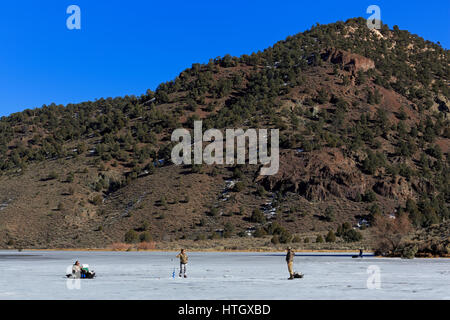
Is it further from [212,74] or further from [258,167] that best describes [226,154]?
[212,74]

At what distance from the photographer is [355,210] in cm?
7919

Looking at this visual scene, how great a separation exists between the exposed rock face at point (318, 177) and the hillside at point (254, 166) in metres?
0.19

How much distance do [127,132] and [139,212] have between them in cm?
3056

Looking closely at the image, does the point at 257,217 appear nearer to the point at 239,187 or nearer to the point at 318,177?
the point at 239,187

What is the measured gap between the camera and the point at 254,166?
90875 mm

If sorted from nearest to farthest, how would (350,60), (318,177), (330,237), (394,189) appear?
(330,237) < (394,189) < (318,177) < (350,60)

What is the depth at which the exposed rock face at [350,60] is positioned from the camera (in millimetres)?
117125

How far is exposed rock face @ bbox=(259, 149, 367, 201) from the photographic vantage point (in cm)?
8281

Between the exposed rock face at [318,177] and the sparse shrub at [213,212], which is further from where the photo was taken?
the exposed rock face at [318,177]

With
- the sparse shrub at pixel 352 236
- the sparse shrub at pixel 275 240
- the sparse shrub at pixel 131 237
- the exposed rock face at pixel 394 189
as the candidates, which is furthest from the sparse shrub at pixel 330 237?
the sparse shrub at pixel 131 237

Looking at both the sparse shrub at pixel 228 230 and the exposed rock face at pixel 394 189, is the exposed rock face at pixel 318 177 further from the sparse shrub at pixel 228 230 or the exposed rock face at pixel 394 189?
the sparse shrub at pixel 228 230

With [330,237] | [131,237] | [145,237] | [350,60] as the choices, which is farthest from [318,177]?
[350,60]

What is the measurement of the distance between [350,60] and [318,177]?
4201cm
